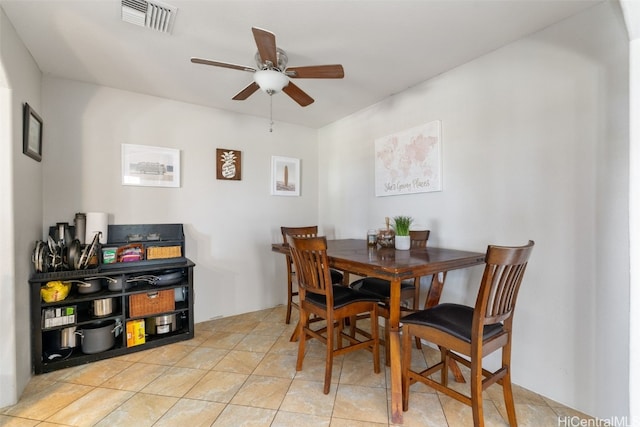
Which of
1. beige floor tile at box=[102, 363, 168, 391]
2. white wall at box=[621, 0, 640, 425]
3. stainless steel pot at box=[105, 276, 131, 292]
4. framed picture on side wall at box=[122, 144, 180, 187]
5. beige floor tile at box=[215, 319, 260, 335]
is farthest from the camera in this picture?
beige floor tile at box=[215, 319, 260, 335]

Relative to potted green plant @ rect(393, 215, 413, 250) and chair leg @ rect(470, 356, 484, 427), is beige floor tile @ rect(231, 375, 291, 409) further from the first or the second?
potted green plant @ rect(393, 215, 413, 250)

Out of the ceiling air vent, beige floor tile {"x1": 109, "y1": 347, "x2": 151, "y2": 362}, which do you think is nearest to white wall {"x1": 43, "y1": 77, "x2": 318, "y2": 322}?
beige floor tile {"x1": 109, "y1": 347, "x2": 151, "y2": 362}

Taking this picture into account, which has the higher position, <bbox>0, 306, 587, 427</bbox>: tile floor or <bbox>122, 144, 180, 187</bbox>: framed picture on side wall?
<bbox>122, 144, 180, 187</bbox>: framed picture on side wall

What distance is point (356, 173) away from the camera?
Answer: 3471mm

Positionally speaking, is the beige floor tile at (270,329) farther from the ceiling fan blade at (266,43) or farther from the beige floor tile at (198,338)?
the ceiling fan blade at (266,43)

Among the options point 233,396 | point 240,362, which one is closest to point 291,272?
point 240,362

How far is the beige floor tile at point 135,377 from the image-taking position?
194 cm

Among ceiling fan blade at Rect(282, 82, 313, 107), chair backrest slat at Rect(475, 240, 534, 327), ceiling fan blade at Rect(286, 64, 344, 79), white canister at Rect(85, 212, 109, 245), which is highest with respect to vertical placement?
ceiling fan blade at Rect(286, 64, 344, 79)

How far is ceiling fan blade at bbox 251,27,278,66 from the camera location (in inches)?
57.7

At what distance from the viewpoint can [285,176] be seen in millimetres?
3770

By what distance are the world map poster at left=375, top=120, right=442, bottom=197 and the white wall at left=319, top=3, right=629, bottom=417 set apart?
10cm

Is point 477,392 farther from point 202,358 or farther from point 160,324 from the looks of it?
point 160,324

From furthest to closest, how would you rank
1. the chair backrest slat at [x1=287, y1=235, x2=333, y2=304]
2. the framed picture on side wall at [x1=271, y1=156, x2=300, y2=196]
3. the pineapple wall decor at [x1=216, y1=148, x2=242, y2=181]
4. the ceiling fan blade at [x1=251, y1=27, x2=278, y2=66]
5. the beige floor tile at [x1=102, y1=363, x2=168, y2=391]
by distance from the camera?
1. the framed picture on side wall at [x1=271, y1=156, x2=300, y2=196]
2. the pineapple wall decor at [x1=216, y1=148, x2=242, y2=181]
3. the beige floor tile at [x1=102, y1=363, x2=168, y2=391]
4. the chair backrest slat at [x1=287, y1=235, x2=333, y2=304]
5. the ceiling fan blade at [x1=251, y1=27, x2=278, y2=66]

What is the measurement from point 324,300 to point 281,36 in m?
1.88
